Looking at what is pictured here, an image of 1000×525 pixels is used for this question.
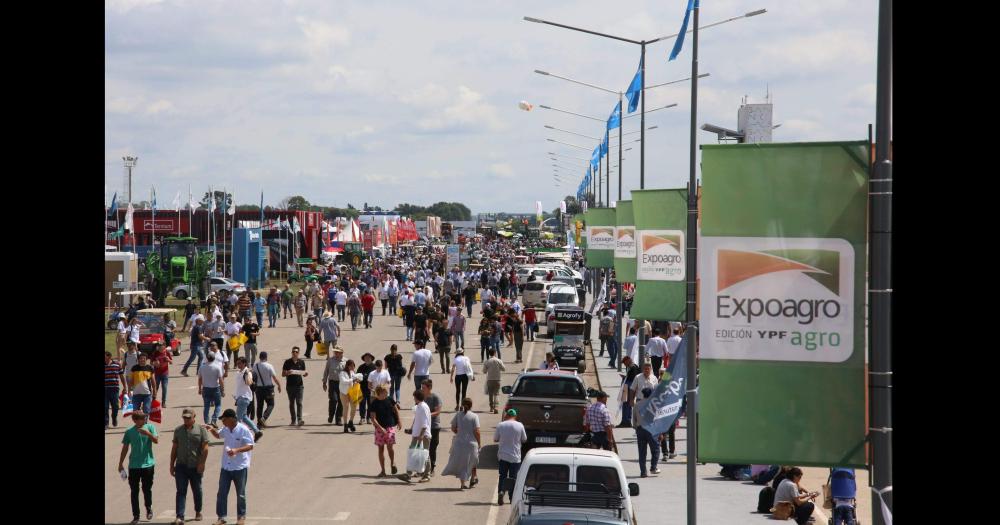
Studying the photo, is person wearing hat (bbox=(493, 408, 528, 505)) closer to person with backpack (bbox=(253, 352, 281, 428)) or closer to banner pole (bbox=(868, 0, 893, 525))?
person with backpack (bbox=(253, 352, 281, 428))

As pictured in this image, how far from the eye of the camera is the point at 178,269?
64188mm

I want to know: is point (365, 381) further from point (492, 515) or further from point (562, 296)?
point (562, 296)

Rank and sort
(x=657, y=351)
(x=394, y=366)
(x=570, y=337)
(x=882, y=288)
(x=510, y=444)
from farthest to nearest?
(x=570, y=337), (x=657, y=351), (x=394, y=366), (x=510, y=444), (x=882, y=288)

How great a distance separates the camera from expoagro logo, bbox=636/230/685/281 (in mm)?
19078

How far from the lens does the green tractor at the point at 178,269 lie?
60.8m

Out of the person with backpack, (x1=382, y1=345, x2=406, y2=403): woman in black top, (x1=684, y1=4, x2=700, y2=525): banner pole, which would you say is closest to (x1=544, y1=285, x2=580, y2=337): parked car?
(x1=382, y1=345, x2=406, y2=403): woman in black top

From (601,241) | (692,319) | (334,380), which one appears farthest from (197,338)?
(692,319)

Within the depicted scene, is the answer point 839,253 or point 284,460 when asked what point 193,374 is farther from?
point 839,253

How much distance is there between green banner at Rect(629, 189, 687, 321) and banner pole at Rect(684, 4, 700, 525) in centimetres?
126

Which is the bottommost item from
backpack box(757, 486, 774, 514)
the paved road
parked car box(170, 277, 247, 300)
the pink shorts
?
the paved road

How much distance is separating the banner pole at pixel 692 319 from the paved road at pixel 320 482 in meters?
3.70

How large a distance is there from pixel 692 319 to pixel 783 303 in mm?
5538

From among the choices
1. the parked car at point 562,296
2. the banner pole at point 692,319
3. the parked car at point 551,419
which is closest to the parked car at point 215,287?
the parked car at point 562,296
